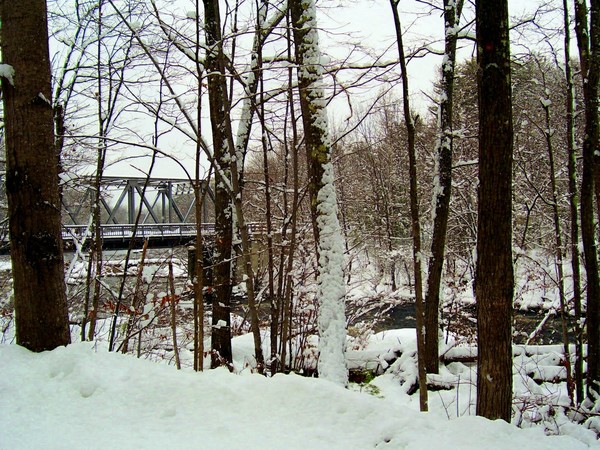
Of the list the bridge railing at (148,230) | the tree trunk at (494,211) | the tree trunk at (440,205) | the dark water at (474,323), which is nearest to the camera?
the tree trunk at (494,211)

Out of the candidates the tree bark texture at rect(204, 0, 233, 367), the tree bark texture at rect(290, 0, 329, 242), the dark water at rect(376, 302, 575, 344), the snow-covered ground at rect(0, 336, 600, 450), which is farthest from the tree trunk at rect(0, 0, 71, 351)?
the dark water at rect(376, 302, 575, 344)

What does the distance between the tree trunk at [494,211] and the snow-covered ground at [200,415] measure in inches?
59.0

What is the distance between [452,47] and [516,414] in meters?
5.97

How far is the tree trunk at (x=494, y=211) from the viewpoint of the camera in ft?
11.2

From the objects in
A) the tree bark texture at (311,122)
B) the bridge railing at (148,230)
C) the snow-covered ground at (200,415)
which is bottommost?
the snow-covered ground at (200,415)

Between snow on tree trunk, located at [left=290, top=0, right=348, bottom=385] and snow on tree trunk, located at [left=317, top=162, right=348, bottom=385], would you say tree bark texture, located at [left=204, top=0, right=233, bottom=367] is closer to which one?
snow on tree trunk, located at [left=290, top=0, right=348, bottom=385]

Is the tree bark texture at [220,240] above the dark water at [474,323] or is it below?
above

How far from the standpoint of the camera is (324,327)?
17.4 ft

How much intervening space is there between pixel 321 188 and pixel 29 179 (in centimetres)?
334

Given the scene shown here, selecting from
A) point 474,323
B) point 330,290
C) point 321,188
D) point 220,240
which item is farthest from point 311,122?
point 474,323

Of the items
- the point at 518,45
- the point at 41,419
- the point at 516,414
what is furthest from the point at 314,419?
the point at 518,45

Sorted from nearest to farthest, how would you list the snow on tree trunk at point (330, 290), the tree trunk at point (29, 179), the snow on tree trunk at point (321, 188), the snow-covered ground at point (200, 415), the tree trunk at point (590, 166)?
the snow-covered ground at point (200, 415) < the tree trunk at point (29, 179) < the snow on tree trunk at point (330, 290) < the snow on tree trunk at point (321, 188) < the tree trunk at point (590, 166)

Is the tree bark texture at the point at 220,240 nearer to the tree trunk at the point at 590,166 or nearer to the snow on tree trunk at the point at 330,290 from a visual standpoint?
the snow on tree trunk at the point at 330,290

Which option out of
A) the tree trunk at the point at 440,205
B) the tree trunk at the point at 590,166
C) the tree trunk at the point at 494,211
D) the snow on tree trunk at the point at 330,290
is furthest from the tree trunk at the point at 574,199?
the snow on tree trunk at the point at 330,290
